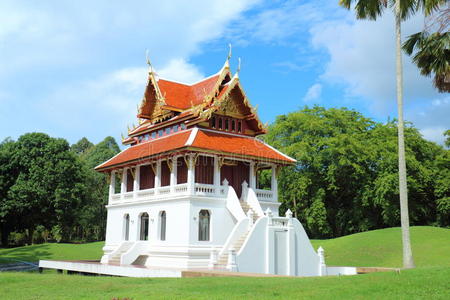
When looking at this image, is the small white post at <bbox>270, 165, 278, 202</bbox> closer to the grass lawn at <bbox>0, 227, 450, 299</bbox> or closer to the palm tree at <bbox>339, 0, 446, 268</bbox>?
the palm tree at <bbox>339, 0, 446, 268</bbox>

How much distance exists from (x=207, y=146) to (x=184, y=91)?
7.25 m

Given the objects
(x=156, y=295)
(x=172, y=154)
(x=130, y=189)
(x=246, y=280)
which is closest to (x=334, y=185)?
(x=130, y=189)

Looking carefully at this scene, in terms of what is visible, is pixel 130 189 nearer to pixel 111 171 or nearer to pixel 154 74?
pixel 111 171

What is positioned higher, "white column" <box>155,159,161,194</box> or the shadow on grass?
"white column" <box>155,159,161,194</box>

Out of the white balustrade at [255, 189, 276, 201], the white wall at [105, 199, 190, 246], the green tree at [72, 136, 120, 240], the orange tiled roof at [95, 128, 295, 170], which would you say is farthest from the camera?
the green tree at [72, 136, 120, 240]

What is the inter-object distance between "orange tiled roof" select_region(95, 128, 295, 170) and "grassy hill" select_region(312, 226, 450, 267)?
8.70 m

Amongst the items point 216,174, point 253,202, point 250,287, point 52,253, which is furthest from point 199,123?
point 52,253

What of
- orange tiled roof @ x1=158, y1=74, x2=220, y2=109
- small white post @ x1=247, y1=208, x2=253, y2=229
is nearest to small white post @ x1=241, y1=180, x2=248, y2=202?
small white post @ x1=247, y1=208, x2=253, y2=229

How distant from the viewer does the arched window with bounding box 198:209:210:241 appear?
78.8 ft

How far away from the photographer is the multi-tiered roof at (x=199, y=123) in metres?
25.2

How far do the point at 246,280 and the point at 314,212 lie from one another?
28.6 m

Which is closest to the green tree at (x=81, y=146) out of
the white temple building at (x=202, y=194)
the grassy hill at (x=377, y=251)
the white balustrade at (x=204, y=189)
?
the grassy hill at (x=377, y=251)

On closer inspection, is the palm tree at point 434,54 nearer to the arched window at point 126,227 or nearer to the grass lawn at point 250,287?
the grass lawn at point 250,287

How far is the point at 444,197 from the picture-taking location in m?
41.4
